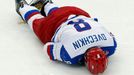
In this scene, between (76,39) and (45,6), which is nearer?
(76,39)

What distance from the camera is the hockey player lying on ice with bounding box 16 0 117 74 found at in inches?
56.1

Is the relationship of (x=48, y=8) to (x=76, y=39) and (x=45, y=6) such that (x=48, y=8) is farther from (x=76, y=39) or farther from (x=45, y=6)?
(x=76, y=39)

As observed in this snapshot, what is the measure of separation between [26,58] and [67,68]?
21 cm

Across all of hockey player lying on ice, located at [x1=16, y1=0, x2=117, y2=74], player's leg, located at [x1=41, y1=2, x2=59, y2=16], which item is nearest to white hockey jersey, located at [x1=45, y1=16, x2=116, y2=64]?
hockey player lying on ice, located at [x1=16, y1=0, x2=117, y2=74]

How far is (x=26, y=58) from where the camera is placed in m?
1.65

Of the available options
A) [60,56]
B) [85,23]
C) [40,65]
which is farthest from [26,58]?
[85,23]

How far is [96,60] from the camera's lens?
4.55 ft

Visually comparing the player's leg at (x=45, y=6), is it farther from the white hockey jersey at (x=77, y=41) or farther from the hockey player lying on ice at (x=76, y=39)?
the white hockey jersey at (x=77, y=41)

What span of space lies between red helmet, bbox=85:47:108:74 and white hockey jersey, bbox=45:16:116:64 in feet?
0.12

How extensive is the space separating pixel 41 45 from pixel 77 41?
346mm

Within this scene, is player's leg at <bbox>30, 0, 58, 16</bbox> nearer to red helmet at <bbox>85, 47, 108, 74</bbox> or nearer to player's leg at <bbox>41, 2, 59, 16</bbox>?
player's leg at <bbox>41, 2, 59, 16</bbox>

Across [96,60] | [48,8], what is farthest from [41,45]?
[96,60]

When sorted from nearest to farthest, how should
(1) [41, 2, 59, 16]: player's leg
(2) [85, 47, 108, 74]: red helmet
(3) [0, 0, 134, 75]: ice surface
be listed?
(2) [85, 47, 108, 74]: red helmet → (3) [0, 0, 134, 75]: ice surface → (1) [41, 2, 59, 16]: player's leg

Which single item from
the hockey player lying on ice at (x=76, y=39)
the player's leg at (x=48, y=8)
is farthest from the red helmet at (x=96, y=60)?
the player's leg at (x=48, y=8)
